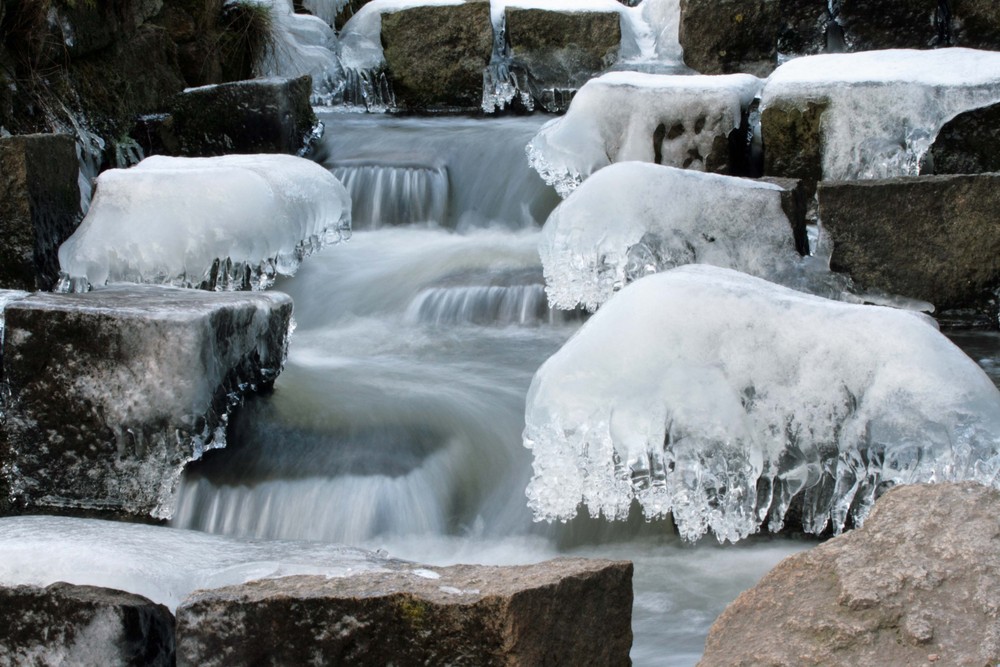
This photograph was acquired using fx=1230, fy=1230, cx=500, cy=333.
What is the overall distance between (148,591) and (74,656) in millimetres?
209

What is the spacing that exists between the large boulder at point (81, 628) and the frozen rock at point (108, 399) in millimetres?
1256

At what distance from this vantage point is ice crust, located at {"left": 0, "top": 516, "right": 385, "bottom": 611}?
257cm

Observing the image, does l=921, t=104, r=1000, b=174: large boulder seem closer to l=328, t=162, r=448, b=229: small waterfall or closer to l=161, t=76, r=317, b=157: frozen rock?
l=328, t=162, r=448, b=229: small waterfall

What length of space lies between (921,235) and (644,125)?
157 centimetres

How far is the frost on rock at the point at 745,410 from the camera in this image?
9.73 ft

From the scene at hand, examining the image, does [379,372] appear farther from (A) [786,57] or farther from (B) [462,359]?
(A) [786,57]

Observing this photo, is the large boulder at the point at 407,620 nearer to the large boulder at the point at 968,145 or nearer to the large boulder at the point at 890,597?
the large boulder at the point at 890,597

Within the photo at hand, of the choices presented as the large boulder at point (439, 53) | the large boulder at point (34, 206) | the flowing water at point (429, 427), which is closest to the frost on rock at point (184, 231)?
the large boulder at point (34, 206)

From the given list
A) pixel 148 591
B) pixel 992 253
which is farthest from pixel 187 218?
pixel 992 253

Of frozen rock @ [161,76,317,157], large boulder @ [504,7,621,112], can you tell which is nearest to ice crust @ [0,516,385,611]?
frozen rock @ [161,76,317,157]

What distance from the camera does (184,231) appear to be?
492cm

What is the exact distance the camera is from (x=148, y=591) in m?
2.56

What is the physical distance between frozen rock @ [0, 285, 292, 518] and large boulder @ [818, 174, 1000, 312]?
2.29 metres

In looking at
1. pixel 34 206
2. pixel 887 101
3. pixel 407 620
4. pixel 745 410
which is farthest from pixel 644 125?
pixel 407 620
